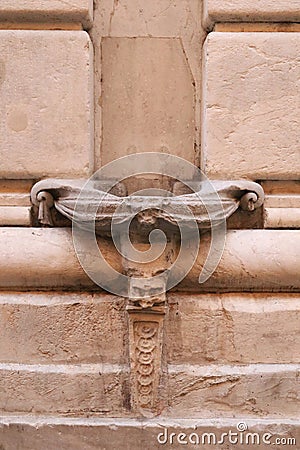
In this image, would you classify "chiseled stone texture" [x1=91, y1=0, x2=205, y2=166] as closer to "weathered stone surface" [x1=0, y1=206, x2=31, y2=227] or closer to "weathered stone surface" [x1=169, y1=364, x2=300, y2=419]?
"weathered stone surface" [x1=0, y1=206, x2=31, y2=227]

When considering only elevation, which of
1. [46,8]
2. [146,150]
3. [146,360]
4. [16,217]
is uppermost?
[46,8]

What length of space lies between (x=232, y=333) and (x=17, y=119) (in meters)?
1.03

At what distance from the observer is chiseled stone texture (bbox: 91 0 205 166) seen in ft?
8.12

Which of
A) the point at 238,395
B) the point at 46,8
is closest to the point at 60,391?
the point at 238,395

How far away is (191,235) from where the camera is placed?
2.27m

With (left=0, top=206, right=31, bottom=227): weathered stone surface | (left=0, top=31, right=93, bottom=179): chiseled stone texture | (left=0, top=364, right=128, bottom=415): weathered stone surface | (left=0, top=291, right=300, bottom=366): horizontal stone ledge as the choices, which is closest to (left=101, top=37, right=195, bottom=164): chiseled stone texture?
(left=0, top=31, right=93, bottom=179): chiseled stone texture

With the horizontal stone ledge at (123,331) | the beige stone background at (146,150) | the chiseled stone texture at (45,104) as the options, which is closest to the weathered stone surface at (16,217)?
the beige stone background at (146,150)

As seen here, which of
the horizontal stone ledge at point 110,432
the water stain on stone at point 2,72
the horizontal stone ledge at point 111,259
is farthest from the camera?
the water stain on stone at point 2,72

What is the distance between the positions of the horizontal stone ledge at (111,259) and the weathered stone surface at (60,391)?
0.30 meters

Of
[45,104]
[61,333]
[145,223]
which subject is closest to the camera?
[145,223]

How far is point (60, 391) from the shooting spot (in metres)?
2.24

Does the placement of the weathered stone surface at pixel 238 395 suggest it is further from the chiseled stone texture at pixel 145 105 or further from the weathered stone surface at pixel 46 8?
the weathered stone surface at pixel 46 8

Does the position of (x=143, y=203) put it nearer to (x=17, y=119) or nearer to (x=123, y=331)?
(x=123, y=331)

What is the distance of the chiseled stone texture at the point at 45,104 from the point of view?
2.37 m
